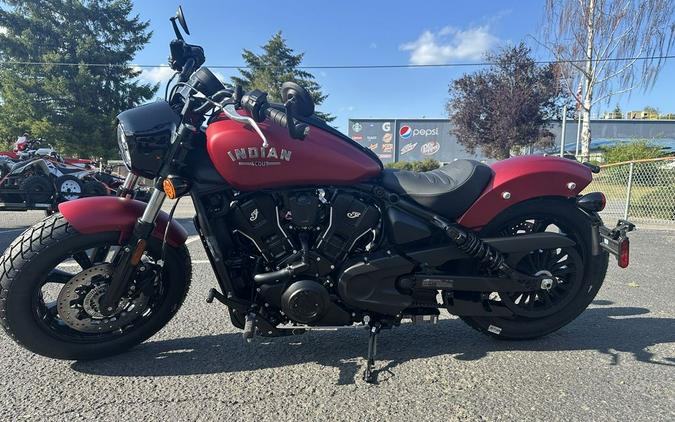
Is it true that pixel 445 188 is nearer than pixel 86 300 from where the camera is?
No

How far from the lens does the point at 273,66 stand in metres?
31.8

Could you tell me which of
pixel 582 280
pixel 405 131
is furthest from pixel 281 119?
pixel 405 131

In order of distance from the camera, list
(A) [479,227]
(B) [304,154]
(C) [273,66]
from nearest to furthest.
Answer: (B) [304,154], (A) [479,227], (C) [273,66]

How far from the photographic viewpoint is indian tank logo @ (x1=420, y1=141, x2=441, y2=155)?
39281 mm

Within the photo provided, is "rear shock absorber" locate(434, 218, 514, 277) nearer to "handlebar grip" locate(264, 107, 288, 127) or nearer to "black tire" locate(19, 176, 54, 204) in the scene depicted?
"handlebar grip" locate(264, 107, 288, 127)

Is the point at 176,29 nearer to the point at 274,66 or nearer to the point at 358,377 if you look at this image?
the point at 358,377

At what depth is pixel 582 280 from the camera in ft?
8.50

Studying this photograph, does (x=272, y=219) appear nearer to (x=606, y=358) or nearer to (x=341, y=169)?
(x=341, y=169)

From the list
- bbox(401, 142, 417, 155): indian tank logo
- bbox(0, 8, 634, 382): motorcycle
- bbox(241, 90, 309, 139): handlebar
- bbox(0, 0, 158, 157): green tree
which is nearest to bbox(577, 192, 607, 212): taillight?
bbox(0, 8, 634, 382): motorcycle

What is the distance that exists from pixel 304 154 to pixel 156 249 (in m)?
1.07

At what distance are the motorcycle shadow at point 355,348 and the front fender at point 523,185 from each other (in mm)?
857

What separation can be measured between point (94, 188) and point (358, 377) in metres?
8.48

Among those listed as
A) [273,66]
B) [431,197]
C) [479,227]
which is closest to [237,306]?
[431,197]

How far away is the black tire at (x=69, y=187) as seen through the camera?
8133mm
